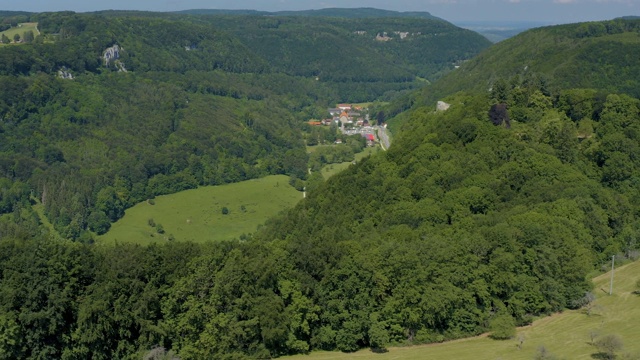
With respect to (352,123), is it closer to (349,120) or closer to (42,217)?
(349,120)

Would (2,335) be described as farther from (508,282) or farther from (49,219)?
(49,219)

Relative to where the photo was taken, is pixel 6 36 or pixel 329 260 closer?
pixel 329 260

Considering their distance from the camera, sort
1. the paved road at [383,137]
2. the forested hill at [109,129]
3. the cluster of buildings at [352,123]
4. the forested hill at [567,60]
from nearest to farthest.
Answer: the forested hill at [109,129], the forested hill at [567,60], the paved road at [383,137], the cluster of buildings at [352,123]

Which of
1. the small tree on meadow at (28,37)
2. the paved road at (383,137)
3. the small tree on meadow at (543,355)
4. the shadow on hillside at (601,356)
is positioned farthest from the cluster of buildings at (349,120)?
the small tree on meadow at (543,355)

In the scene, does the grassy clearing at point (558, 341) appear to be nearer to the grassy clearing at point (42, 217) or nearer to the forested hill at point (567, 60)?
the forested hill at point (567, 60)

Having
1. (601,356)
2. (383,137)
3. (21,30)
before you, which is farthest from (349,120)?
(601,356)

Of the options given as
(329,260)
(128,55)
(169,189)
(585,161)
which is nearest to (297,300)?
(329,260)
